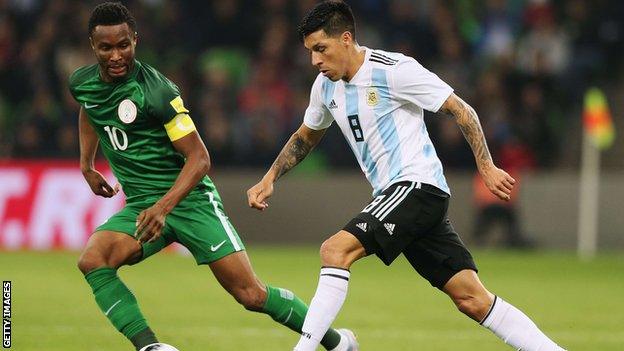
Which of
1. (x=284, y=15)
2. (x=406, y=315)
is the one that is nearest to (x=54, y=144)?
(x=284, y=15)

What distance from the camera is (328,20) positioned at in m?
6.70

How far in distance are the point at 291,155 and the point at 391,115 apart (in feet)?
2.57

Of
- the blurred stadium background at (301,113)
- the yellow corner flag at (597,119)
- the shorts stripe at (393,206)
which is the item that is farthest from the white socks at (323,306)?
the yellow corner flag at (597,119)

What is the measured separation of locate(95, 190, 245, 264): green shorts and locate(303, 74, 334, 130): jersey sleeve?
767 millimetres

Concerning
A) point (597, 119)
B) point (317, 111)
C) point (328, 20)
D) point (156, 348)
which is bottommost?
point (156, 348)

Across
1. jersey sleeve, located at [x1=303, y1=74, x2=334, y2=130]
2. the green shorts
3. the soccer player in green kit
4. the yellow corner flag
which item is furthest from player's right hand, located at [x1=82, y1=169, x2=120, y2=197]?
the yellow corner flag

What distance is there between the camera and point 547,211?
17797 mm

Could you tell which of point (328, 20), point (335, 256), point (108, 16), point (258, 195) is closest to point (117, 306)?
point (258, 195)

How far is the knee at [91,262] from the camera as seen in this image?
6828 mm

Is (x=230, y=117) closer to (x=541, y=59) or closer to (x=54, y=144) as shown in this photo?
(x=54, y=144)

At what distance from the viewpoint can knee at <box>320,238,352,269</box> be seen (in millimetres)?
6461

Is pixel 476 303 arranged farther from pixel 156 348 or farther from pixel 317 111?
pixel 156 348

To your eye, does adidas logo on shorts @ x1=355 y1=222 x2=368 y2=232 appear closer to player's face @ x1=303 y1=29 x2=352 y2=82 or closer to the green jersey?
player's face @ x1=303 y1=29 x2=352 y2=82

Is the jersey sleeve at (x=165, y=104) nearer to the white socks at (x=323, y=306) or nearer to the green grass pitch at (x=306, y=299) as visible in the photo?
the white socks at (x=323, y=306)
